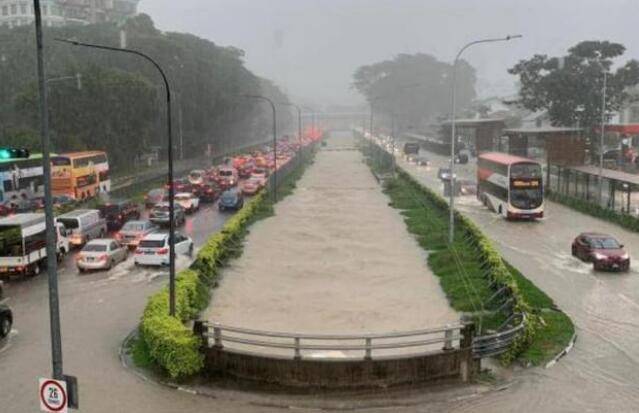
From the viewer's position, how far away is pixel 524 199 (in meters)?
45.3

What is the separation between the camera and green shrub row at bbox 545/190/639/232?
41062 millimetres

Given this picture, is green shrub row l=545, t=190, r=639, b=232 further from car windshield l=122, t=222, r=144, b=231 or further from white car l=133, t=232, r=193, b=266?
car windshield l=122, t=222, r=144, b=231

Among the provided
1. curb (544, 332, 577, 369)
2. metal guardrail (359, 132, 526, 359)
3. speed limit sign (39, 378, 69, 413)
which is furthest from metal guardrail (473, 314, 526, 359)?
speed limit sign (39, 378, 69, 413)

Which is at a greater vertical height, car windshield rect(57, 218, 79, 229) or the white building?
the white building

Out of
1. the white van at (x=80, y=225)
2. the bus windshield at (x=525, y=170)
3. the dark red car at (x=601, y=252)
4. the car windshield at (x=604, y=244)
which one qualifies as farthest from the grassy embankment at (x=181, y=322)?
the bus windshield at (x=525, y=170)

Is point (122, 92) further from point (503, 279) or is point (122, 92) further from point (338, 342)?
point (338, 342)

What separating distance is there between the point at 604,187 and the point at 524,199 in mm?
16176

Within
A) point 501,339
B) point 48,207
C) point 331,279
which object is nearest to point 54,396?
point 48,207

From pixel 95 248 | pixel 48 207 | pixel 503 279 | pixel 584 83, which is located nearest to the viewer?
pixel 48 207

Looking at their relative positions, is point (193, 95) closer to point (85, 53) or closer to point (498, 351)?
point (85, 53)

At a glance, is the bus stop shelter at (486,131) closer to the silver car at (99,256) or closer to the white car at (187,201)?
the white car at (187,201)

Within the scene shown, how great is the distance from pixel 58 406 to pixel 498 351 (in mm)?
11095

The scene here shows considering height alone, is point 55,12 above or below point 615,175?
above

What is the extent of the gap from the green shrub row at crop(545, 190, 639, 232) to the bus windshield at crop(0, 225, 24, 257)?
30.8m
